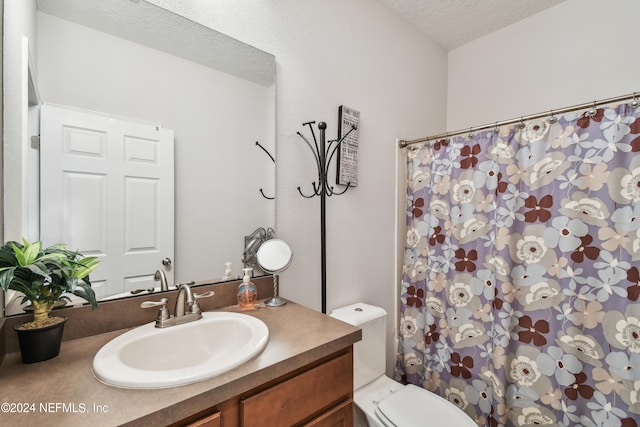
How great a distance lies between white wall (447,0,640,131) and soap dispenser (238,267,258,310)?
213 cm

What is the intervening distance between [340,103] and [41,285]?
4.77ft

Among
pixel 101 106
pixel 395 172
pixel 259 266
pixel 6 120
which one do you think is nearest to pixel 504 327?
pixel 395 172

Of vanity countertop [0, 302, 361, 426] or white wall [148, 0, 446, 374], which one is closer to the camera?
vanity countertop [0, 302, 361, 426]

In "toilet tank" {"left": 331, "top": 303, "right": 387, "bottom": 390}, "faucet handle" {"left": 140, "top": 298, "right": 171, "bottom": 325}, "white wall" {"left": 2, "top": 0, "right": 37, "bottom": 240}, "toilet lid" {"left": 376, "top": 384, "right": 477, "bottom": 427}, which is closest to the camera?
"white wall" {"left": 2, "top": 0, "right": 37, "bottom": 240}

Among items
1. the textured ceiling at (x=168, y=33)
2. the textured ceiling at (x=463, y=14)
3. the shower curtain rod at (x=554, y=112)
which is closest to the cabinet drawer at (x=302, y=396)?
the textured ceiling at (x=168, y=33)

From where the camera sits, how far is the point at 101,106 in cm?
92

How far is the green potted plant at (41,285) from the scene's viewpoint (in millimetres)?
696

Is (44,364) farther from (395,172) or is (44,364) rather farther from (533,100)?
(533,100)

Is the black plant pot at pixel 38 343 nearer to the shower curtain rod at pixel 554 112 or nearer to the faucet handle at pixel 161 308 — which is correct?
the faucet handle at pixel 161 308

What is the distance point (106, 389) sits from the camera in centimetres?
61

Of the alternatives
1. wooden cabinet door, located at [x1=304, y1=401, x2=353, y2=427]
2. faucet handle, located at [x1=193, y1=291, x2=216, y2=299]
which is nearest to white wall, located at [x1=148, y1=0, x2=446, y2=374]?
wooden cabinet door, located at [x1=304, y1=401, x2=353, y2=427]

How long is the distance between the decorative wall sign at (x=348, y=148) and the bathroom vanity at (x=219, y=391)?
0.85 metres

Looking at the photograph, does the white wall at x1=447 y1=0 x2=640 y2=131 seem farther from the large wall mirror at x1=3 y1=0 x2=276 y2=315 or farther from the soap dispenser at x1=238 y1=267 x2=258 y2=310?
the soap dispenser at x1=238 y1=267 x2=258 y2=310

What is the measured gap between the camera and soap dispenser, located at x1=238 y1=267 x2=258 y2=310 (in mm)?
1124
